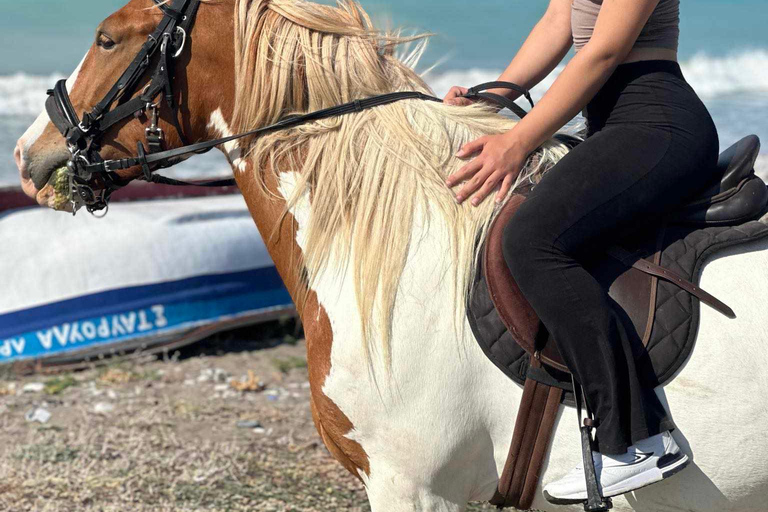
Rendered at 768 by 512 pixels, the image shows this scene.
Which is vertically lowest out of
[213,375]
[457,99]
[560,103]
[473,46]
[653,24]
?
[473,46]

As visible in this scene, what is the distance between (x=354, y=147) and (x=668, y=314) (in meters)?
0.87

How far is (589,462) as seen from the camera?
68.8 inches

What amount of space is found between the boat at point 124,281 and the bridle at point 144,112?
10.9 feet

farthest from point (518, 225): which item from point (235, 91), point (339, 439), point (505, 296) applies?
point (235, 91)

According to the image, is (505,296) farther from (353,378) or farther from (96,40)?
(96,40)

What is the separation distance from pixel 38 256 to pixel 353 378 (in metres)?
4.13

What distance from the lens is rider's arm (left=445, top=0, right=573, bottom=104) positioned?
2.21 m

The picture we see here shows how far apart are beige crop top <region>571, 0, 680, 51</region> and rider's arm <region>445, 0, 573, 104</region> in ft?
0.84

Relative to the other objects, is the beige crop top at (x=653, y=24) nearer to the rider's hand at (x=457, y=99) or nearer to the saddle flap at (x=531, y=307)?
the rider's hand at (x=457, y=99)

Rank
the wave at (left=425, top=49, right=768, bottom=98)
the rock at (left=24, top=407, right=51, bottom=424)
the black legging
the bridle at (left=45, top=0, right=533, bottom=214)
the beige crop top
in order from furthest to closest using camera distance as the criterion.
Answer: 1. the wave at (left=425, top=49, right=768, bottom=98)
2. the rock at (left=24, top=407, right=51, bottom=424)
3. the bridle at (left=45, top=0, right=533, bottom=214)
4. the beige crop top
5. the black legging

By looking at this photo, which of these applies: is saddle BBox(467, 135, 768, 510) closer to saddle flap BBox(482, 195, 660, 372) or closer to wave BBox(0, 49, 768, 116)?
saddle flap BBox(482, 195, 660, 372)

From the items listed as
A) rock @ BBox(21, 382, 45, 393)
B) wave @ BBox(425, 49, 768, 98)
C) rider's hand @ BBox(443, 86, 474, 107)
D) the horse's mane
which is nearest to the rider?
the horse's mane

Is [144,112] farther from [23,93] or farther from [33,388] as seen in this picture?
[23,93]

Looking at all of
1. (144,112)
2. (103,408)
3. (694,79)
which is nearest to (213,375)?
(103,408)
